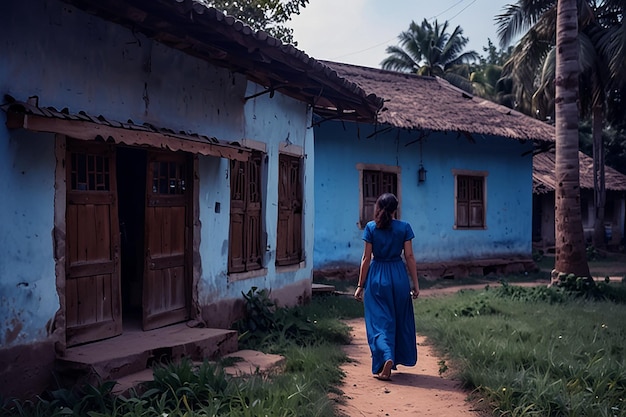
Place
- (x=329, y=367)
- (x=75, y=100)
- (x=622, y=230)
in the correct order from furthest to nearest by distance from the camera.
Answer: (x=622, y=230) < (x=329, y=367) < (x=75, y=100)

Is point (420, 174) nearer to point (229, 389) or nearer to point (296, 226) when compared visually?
point (296, 226)

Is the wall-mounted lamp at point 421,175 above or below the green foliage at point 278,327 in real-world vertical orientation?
above

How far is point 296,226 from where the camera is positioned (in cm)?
996

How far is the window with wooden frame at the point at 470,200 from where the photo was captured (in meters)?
15.5

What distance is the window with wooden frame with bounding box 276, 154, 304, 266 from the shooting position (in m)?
9.45

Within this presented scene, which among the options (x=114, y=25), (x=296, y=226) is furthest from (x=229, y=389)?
(x=296, y=226)

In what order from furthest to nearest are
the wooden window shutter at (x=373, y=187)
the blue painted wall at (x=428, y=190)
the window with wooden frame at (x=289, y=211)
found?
1. the wooden window shutter at (x=373, y=187)
2. the blue painted wall at (x=428, y=190)
3. the window with wooden frame at (x=289, y=211)

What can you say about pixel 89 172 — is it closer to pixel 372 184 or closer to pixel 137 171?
pixel 137 171

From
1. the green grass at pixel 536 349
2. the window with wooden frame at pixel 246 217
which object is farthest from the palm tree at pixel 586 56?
the window with wooden frame at pixel 246 217

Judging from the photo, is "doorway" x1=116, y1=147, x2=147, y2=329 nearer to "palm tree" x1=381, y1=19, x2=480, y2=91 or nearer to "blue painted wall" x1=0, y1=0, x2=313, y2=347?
"blue painted wall" x1=0, y1=0, x2=313, y2=347

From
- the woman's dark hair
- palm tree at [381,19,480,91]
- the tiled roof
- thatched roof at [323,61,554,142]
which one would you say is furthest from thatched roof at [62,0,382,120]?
palm tree at [381,19,480,91]

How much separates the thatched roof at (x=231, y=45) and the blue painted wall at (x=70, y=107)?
179mm

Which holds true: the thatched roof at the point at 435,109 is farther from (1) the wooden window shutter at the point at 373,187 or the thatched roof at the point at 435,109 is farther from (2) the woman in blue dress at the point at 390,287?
(2) the woman in blue dress at the point at 390,287

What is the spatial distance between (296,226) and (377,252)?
13.0 ft
